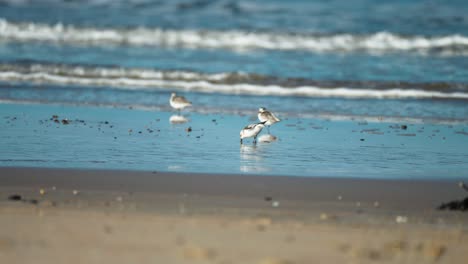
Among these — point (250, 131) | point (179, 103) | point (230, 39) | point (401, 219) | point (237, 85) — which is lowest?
point (401, 219)

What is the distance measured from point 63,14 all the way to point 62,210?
2501cm

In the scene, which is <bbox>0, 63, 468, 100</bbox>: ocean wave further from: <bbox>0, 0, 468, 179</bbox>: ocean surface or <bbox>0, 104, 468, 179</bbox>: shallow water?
<bbox>0, 104, 468, 179</bbox>: shallow water

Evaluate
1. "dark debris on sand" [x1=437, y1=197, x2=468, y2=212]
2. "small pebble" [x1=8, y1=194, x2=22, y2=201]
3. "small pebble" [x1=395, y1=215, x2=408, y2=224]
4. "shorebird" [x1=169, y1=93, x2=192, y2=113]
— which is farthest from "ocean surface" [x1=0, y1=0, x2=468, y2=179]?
"small pebble" [x1=395, y1=215, x2=408, y2=224]

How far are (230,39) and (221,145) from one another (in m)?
15.1

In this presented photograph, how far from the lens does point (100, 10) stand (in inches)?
1237

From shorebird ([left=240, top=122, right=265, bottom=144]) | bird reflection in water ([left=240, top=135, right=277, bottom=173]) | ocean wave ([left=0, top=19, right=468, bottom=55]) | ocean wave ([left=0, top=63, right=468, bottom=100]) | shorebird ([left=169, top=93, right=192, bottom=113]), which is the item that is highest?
ocean wave ([left=0, top=19, right=468, bottom=55])

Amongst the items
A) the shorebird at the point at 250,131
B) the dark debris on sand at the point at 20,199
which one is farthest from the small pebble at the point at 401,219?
the shorebird at the point at 250,131

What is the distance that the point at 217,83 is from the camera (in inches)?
738

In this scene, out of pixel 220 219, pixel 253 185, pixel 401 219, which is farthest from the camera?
pixel 253 185

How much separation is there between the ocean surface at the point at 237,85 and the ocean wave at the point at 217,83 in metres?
0.04

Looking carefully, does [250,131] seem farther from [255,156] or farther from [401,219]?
[401,219]

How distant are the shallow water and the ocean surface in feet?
0.11

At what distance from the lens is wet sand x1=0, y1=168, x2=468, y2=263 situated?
5137mm

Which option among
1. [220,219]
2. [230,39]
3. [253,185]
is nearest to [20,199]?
[220,219]
